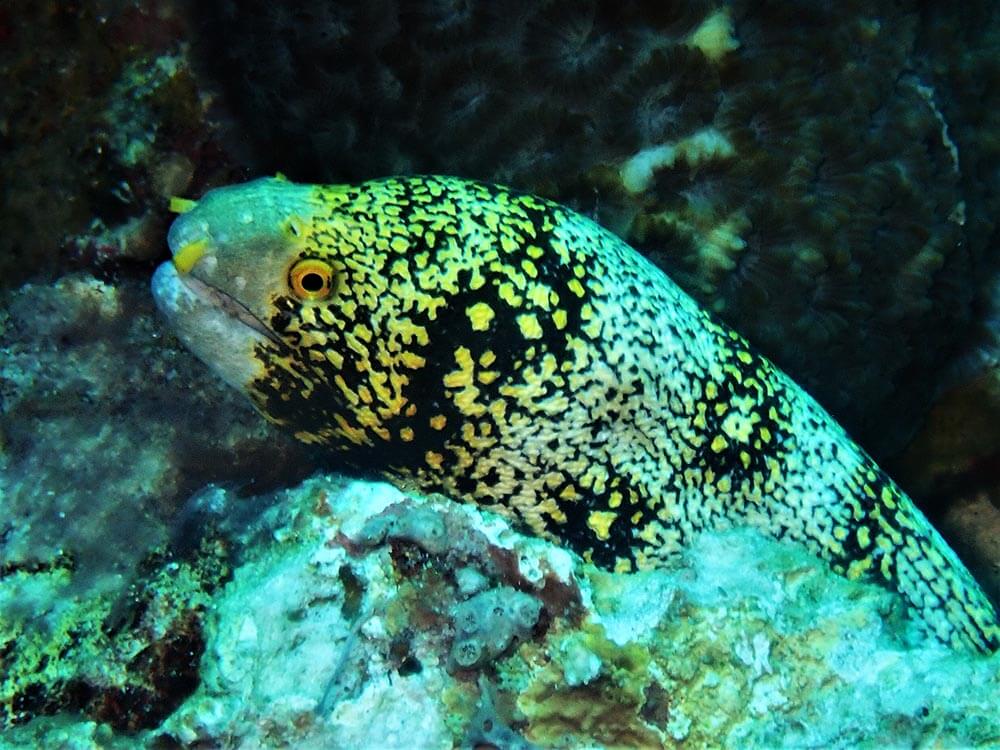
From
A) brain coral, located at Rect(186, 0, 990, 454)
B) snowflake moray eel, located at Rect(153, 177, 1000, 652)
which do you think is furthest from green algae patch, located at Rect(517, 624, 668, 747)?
brain coral, located at Rect(186, 0, 990, 454)

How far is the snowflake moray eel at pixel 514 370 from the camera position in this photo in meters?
2.54

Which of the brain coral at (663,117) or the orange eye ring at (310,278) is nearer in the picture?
the orange eye ring at (310,278)

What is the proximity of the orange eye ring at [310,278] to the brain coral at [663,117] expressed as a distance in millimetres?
1097

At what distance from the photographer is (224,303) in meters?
2.55

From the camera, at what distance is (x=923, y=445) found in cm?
514

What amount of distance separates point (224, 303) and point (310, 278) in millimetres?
342

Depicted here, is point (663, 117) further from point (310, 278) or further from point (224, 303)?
point (224, 303)

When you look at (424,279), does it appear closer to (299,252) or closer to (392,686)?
(299,252)

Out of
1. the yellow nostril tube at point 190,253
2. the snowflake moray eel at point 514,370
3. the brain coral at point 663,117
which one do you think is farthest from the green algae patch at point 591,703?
the brain coral at point 663,117

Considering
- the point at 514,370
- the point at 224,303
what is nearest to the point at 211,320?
the point at 224,303

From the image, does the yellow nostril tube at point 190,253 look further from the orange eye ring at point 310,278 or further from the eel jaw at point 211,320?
the orange eye ring at point 310,278

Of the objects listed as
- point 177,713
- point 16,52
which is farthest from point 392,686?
point 16,52

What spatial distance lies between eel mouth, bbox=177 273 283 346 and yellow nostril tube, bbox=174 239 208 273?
45 millimetres

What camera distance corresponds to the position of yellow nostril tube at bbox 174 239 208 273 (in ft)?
8.13
